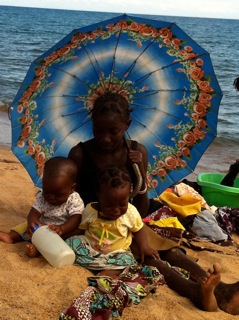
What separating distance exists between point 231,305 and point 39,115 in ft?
6.24

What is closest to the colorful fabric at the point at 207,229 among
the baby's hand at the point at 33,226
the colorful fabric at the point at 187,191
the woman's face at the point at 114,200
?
the colorful fabric at the point at 187,191

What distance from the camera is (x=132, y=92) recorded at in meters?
3.73

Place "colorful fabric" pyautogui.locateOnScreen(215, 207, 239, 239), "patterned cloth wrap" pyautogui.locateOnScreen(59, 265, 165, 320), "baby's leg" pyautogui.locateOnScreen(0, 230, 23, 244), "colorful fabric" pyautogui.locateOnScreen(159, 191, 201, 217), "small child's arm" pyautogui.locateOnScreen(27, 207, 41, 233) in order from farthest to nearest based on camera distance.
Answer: "colorful fabric" pyautogui.locateOnScreen(215, 207, 239, 239), "colorful fabric" pyautogui.locateOnScreen(159, 191, 201, 217), "baby's leg" pyautogui.locateOnScreen(0, 230, 23, 244), "small child's arm" pyautogui.locateOnScreen(27, 207, 41, 233), "patterned cloth wrap" pyautogui.locateOnScreen(59, 265, 165, 320)

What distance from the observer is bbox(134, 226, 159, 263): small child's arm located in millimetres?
3303

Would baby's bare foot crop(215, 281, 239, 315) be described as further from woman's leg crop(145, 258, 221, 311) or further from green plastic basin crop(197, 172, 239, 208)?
green plastic basin crop(197, 172, 239, 208)

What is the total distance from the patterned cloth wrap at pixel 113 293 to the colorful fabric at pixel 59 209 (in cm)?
56

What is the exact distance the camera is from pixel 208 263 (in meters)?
4.03

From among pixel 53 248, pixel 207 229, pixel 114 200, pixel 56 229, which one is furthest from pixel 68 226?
pixel 207 229

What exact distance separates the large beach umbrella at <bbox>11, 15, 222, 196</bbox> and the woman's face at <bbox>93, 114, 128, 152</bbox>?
441mm

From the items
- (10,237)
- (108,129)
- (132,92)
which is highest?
(132,92)

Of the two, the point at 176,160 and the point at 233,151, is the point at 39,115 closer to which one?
the point at 176,160

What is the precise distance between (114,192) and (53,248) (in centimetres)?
52

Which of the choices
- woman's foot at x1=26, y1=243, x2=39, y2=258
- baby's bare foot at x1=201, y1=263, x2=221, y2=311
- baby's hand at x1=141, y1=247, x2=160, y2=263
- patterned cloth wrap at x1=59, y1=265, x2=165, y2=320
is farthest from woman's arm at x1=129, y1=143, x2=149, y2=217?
baby's bare foot at x1=201, y1=263, x2=221, y2=311

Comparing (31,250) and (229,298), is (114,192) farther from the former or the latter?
(229,298)
